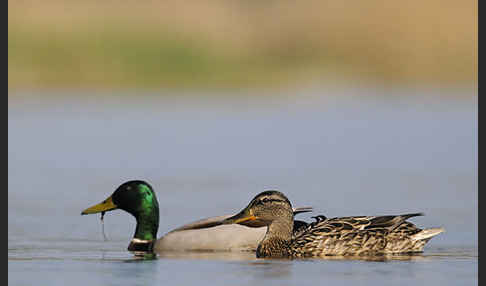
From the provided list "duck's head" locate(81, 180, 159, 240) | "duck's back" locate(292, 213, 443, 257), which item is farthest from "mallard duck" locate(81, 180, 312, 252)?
"duck's back" locate(292, 213, 443, 257)

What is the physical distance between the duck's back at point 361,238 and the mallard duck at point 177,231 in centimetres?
44

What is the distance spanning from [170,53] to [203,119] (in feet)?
22.4

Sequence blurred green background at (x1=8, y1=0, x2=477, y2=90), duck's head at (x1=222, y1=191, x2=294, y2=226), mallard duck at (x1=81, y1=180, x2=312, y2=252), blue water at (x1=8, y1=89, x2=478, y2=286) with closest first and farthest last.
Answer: blue water at (x1=8, y1=89, x2=478, y2=286), duck's head at (x1=222, y1=191, x2=294, y2=226), mallard duck at (x1=81, y1=180, x2=312, y2=252), blurred green background at (x1=8, y1=0, x2=477, y2=90)

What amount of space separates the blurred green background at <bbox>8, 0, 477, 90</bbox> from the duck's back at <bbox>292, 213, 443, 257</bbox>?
2108cm


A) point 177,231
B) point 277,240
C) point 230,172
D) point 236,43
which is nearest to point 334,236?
point 277,240

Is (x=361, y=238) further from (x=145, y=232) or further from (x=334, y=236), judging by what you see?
(x=145, y=232)

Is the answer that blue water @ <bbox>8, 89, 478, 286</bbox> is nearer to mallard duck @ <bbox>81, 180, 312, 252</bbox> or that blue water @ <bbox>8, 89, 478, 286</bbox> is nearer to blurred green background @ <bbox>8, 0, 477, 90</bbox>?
mallard duck @ <bbox>81, 180, 312, 252</bbox>

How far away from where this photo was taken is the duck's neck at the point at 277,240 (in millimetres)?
10789

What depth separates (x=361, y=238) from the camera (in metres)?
10.8

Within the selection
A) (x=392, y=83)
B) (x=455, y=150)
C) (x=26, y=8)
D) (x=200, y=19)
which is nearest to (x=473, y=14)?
(x=392, y=83)

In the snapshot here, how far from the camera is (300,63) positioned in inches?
1355

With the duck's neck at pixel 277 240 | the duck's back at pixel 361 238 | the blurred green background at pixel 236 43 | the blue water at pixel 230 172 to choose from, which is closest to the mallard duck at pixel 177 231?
the blue water at pixel 230 172

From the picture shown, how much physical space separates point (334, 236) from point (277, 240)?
42 cm

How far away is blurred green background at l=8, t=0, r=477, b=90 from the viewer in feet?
105
